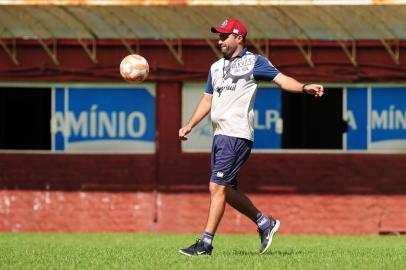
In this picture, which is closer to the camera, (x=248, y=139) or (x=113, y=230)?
(x=248, y=139)

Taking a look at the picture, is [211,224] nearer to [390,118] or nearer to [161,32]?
[161,32]

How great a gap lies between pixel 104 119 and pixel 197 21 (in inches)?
104

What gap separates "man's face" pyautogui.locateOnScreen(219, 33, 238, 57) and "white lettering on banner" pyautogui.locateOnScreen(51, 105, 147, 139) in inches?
364

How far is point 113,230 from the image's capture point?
20.6 metres

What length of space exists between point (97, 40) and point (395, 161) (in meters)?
5.88

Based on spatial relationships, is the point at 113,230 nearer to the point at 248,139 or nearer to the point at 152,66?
the point at 152,66

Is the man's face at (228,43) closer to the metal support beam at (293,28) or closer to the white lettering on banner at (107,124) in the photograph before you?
the metal support beam at (293,28)

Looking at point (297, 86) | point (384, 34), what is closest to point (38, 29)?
point (384, 34)

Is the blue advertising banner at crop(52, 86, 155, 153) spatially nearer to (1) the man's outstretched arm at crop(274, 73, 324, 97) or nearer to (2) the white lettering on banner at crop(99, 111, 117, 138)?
(2) the white lettering on banner at crop(99, 111, 117, 138)

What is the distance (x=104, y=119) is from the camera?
68.7ft

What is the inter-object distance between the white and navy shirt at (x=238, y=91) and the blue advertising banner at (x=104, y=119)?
29.9 ft

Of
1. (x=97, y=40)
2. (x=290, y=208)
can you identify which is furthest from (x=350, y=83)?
(x=97, y=40)

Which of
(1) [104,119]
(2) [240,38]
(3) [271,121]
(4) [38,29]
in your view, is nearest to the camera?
(2) [240,38]

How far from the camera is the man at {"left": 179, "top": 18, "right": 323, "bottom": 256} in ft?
38.0
